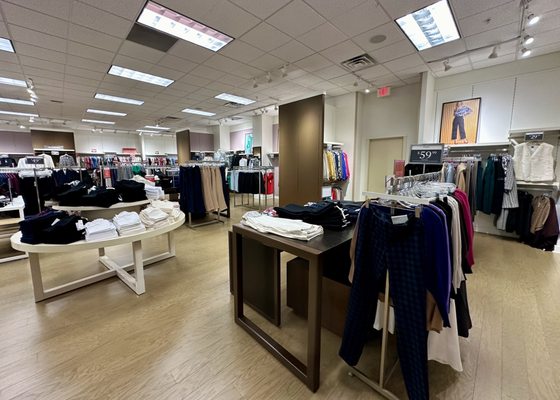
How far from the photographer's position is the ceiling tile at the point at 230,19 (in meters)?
2.92

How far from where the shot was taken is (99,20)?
3109 mm

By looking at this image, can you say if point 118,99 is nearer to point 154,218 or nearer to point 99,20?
point 99,20

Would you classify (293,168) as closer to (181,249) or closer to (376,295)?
(181,249)

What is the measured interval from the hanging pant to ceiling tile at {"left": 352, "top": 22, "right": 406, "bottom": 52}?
129 inches

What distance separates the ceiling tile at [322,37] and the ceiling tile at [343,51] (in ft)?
0.45

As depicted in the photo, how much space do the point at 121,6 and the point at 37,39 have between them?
1781 mm

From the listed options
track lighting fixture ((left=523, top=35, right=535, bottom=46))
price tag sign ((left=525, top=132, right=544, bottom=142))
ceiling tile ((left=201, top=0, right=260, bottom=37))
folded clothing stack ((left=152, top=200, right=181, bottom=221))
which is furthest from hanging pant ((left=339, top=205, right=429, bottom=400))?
price tag sign ((left=525, top=132, right=544, bottom=142))

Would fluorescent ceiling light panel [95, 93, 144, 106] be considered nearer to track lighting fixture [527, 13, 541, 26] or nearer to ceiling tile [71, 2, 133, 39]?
ceiling tile [71, 2, 133, 39]

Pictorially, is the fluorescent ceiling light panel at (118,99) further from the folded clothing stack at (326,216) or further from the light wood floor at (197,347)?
the folded clothing stack at (326,216)

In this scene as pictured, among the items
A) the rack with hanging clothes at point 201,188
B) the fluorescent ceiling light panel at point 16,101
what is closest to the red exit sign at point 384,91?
the rack with hanging clothes at point 201,188

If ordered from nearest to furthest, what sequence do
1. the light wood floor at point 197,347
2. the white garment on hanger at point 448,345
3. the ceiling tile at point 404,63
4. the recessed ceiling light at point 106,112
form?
the white garment on hanger at point 448,345 → the light wood floor at point 197,347 → the ceiling tile at point 404,63 → the recessed ceiling light at point 106,112

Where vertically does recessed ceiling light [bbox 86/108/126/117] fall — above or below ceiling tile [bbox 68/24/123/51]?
above

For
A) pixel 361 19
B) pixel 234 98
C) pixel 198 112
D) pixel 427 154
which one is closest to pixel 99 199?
pixel 361 19

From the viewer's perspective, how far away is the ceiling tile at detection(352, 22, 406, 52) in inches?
133
